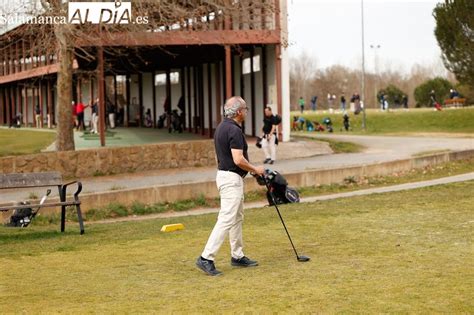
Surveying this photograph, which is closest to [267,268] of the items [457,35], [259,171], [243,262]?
[243,262]

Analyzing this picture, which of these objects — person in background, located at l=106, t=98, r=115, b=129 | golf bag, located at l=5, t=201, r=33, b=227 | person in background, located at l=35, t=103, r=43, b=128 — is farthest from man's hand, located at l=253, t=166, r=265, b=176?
person in background, located at l=35, t=103, r=43, b=128

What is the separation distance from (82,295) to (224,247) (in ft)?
10.6

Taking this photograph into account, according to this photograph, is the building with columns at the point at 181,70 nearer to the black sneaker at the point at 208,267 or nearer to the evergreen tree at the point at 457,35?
the evergreen tree at the point at 457,35

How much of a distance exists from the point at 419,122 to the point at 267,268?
46785 mm

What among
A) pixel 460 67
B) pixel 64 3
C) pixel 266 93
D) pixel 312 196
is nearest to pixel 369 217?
pixel 312 196

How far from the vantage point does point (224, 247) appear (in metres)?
11.2

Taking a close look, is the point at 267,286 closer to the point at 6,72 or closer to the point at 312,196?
the point at 312,196

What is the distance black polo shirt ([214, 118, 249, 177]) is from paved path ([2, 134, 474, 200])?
12206 mm

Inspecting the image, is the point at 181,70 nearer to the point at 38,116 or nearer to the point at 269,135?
the point at 38,116

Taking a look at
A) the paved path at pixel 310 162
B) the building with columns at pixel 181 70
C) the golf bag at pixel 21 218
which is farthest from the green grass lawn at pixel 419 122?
the golf bag at pixel 21 218

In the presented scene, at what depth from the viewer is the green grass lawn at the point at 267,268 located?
7609mm

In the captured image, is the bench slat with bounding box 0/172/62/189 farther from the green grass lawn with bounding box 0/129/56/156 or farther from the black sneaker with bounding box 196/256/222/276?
the green grass lawn with bounding box 0/129/56/156

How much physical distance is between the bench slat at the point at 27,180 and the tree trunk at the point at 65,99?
12.9 meters

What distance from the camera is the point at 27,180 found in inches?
539
